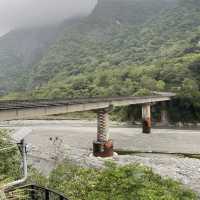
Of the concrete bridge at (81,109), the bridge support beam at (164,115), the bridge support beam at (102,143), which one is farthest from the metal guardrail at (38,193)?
the bridge support beam at (164,115)

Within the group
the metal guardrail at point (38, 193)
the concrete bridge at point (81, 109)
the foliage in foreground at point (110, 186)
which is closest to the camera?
the metal guardrail at point (38, 193)

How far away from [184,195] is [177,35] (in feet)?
526

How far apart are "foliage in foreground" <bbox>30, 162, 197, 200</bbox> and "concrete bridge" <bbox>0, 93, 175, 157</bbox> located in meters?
14.4

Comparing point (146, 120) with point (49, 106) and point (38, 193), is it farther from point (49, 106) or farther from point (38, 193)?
point (38, 193)

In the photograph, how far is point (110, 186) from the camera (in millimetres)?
14477

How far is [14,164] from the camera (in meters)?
17.5

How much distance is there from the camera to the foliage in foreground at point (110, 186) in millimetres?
13486

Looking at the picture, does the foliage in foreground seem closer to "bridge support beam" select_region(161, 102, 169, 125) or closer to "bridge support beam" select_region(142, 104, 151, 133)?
"bridge support beam" select_region(142, 104, 151, 133)

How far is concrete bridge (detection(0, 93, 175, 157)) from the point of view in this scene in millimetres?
30141

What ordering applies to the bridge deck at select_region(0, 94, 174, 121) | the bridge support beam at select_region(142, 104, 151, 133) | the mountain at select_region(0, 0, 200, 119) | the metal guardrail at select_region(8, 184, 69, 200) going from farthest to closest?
the mountain at select_region(0, 0, 200, 119) < the bridge support beam at select_region(142, 104, 151, 133) < the bridge deck at select_region(0, 94, 174, 121) < the metal guardrail at select_region(8, 184, 69, 200)

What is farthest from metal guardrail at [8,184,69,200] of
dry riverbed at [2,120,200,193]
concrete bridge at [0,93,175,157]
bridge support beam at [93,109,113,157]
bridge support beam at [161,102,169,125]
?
bridge support beam at [161,102,169,125]

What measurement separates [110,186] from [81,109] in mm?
27454

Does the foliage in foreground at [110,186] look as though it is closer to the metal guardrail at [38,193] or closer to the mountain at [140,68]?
the metal guardrail at [38,193]

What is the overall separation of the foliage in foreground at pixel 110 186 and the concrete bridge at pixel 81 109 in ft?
47.3
